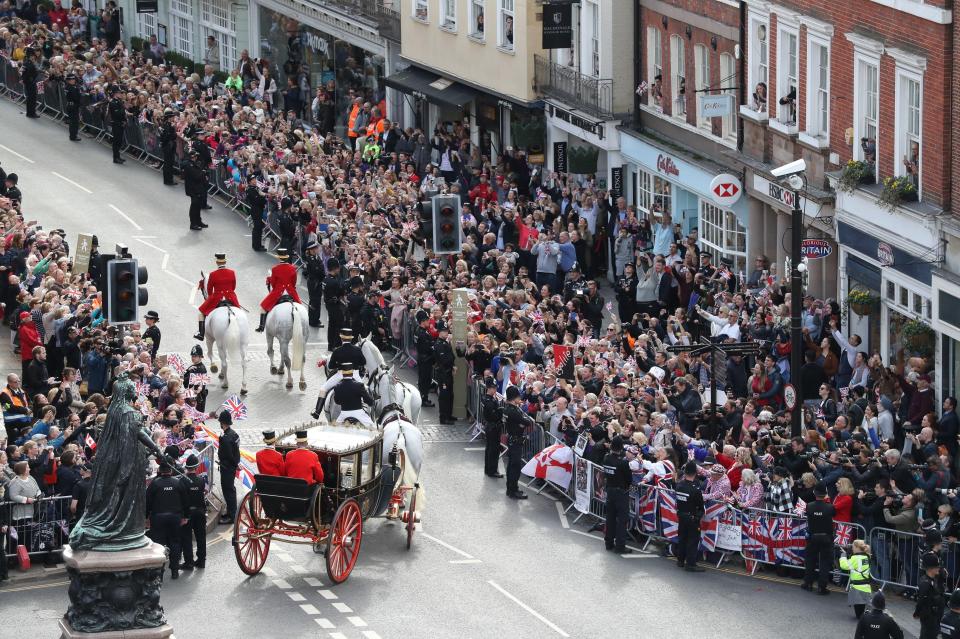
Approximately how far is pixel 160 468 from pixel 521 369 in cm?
853

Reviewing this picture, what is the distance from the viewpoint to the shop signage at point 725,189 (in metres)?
40.8

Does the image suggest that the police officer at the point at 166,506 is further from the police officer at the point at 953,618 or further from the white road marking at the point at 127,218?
the white road marking at the point at 127,218

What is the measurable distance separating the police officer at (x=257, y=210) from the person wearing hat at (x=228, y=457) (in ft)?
55.9

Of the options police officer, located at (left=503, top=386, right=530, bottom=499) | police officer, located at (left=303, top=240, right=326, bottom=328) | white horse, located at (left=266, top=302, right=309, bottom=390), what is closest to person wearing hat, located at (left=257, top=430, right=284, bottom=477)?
police officer, located at (left=503, top=386, right=530, bottom=499)

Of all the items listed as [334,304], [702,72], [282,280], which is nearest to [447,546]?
[282,280]

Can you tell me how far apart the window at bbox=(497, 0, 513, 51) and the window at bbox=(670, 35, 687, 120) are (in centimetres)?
718

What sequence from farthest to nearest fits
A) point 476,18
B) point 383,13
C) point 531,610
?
point 383,13 → point 476,18 → point 531,610

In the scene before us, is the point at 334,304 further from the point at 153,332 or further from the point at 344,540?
the point at 344,540

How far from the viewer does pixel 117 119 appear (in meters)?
54.9

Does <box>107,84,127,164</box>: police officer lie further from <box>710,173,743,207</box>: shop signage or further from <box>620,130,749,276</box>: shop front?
<box>710,173,743,207</box>: shop signage

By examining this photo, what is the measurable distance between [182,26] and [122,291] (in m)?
39.3

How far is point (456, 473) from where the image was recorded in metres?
34.2

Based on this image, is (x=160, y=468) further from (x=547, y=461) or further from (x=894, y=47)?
Answer: (x=894, y=47)

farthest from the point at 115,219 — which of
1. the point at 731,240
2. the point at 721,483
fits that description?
the point at 721,483
